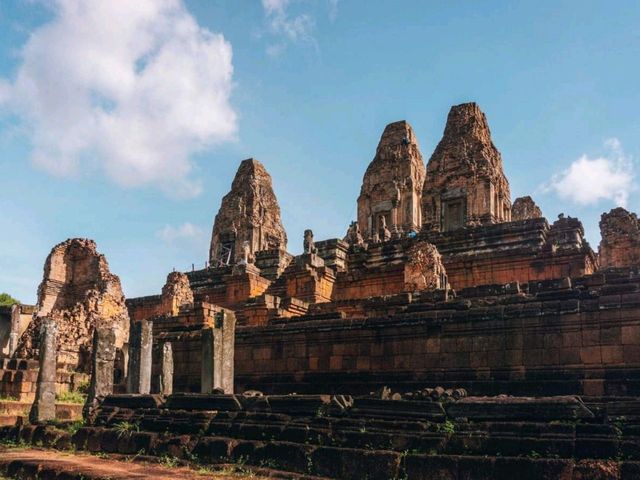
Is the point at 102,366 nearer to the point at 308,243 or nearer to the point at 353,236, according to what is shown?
the point at 308,243

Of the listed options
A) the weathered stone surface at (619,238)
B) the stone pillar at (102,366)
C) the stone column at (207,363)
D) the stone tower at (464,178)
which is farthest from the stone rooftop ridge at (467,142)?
the stone pillar at (102,366)

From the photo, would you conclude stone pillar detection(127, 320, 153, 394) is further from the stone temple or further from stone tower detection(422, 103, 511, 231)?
stone tower detection(422, 103, 511, 231)

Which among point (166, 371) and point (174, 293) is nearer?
point (166, 371)

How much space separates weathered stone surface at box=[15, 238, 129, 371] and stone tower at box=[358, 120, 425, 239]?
18261 millimetres

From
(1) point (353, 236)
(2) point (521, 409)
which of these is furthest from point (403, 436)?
(1) point (353, 236)

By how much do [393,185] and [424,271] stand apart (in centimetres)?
2101

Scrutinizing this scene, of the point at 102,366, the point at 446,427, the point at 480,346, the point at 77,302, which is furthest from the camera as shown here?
the point at 77,302

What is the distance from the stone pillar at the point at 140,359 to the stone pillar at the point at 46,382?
1.85m

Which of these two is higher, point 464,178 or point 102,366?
point 464,178

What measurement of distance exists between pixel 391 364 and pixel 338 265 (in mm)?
15024

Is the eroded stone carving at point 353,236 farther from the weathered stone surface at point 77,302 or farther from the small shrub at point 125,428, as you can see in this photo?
the small shrub at point 125,428

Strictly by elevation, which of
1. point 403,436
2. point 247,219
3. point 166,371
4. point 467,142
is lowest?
point 403,436

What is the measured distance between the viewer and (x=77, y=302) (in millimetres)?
24812

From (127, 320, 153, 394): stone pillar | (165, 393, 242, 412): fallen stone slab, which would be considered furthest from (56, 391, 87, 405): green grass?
(165, 393, 242, 412): fallen stone slab
